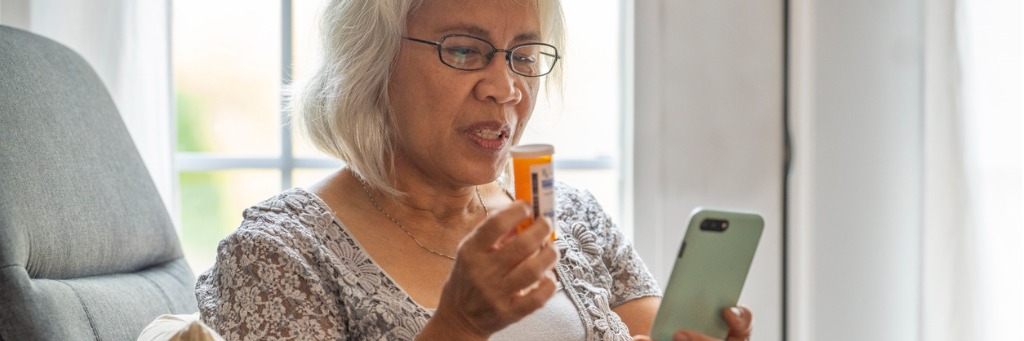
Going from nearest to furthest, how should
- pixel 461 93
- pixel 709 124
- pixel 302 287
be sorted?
pixel 302 287 → pixel 461 93 → pixel 709 124

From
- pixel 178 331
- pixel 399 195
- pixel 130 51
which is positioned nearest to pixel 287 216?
pixel 399 195

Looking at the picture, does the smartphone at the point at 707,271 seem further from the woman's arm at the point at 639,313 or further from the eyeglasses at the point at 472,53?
the eyeglasses at the point at 472,53

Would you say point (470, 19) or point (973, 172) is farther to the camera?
point (973, 172)

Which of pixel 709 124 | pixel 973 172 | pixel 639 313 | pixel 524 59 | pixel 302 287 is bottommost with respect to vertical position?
pixel 639 313

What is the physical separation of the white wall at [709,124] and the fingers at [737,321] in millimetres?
937

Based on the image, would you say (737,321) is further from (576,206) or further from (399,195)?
(399,195)

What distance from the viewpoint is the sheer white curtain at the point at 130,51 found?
179 cm

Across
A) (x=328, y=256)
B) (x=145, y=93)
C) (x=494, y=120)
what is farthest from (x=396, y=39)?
(x=145, y=93)

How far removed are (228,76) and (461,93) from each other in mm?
967

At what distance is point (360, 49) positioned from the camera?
1.36m

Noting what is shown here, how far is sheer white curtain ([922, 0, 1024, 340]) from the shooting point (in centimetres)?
192

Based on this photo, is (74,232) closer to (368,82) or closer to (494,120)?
(368,82)

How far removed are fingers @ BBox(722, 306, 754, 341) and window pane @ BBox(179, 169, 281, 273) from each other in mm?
1195

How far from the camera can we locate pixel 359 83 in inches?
53.3
